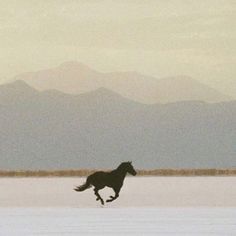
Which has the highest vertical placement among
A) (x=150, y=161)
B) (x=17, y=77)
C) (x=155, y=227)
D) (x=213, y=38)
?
(x=213, y=38)

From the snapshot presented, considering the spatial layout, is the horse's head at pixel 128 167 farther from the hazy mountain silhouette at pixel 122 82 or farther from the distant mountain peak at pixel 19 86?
the distant mountain peak at pixel 19 86

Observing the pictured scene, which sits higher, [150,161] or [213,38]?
[213,38]

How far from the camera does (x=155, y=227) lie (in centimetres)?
338

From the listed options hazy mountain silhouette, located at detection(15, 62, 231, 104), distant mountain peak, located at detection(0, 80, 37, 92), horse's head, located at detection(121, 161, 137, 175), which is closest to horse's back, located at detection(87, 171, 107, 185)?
horse's head, located at detection(121, 161, 137, 175)

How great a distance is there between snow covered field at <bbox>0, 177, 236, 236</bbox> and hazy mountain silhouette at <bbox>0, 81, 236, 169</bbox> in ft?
0.44

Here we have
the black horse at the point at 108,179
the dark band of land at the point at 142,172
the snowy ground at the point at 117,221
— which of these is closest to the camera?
the snowy ground at the point at 117,221

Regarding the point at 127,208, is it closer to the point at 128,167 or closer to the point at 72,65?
the point at 128,167

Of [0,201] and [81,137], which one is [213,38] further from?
[0,201]

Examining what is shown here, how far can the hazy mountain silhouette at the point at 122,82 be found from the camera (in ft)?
12.6

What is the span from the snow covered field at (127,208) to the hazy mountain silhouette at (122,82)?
0.49 metres

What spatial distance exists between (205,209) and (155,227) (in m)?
0.41

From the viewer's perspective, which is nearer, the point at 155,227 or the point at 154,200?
the point at 155,227

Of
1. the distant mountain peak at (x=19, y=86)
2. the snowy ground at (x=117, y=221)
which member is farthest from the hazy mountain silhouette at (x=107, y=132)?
the snowy ground at (x=117, y=221)

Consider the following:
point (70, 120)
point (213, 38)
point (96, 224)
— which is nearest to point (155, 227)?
point (96, 224)
